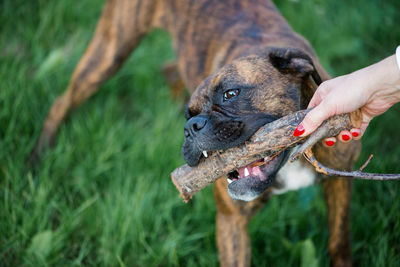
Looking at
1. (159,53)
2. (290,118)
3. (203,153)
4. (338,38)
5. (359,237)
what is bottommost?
(359,237)

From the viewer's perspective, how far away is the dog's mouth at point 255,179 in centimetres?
232

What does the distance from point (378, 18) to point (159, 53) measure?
103 inches

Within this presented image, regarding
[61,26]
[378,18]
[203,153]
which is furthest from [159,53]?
[203,153]

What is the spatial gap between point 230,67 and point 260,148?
597 millimetres

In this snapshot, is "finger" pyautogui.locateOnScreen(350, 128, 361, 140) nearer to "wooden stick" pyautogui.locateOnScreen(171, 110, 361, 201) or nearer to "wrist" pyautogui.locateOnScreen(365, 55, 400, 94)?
"wooden stick" pyautogui.locateOnScreen(171, 110, 361, 201)

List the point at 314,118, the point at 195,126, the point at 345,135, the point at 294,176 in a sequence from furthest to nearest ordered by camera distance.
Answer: the point at 294,176, the point at 195,126, the point at 345,135, the point at 314,118

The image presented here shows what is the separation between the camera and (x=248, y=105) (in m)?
2.38

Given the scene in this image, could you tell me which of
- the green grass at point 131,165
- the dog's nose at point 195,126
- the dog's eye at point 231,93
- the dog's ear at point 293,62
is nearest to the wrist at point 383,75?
the dog's ear at point 293,62

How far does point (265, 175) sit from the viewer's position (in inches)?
92.8

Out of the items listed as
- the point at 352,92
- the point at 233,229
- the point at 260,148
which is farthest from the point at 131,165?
the point at 352,92

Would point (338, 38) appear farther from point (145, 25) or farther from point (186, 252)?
point (186, 252)

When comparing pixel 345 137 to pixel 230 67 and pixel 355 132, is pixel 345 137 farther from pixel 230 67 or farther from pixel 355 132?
pixel 230 67

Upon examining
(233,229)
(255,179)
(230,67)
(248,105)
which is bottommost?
(233,229)

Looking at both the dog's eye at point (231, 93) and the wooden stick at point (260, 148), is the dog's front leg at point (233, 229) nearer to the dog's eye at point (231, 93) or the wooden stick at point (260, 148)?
the wooden stick at point (260, 148)
